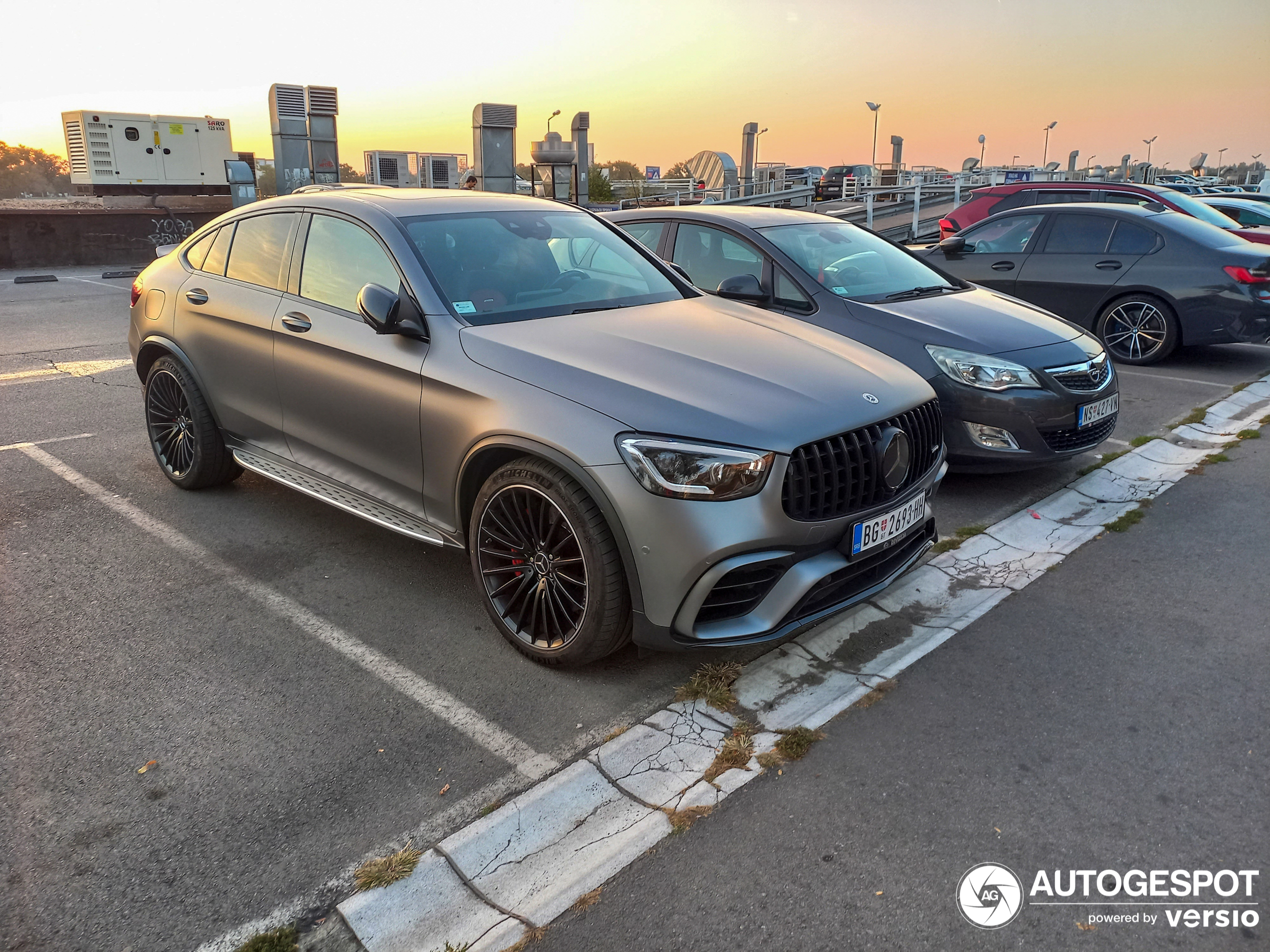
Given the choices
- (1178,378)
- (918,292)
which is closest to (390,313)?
(918,292)

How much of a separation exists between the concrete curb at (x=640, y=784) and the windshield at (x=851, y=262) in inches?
77.3

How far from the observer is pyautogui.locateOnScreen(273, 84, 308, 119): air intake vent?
1972cm

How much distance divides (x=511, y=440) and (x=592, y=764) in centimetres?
116

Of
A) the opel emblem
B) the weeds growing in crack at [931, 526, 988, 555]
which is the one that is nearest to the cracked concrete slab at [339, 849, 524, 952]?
the opel emblem

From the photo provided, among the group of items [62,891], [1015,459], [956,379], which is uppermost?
[956,379]

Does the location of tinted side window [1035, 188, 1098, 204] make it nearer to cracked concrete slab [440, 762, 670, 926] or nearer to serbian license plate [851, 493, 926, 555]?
serbian license plate [851, 493, 926, 555]

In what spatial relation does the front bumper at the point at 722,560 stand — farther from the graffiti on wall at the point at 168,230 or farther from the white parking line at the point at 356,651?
the graffiti on wall at the point at 168,230

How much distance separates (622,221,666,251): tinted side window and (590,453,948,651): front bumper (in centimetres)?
372

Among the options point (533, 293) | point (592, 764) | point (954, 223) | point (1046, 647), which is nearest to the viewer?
point (592, 764)

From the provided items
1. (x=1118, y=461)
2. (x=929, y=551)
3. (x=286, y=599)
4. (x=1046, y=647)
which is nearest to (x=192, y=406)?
(x=286, y=599)

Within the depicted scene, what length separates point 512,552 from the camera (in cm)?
344

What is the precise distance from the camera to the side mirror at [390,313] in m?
3.58

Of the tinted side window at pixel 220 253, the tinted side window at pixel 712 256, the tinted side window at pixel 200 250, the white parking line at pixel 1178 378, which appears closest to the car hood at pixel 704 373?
the tinted side window at pixel 712 256

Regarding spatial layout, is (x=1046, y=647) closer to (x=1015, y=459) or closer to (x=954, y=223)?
(x=1015, y=459)
